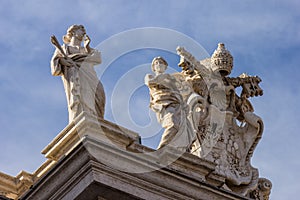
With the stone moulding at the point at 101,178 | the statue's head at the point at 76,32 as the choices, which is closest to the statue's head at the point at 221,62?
the statue's head at the point at 76,32

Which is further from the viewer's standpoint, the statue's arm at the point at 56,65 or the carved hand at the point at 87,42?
the carved hand at the point at 87,42

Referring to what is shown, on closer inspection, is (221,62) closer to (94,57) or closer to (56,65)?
(94,57)

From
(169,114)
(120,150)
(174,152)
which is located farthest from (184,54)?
(120,150)

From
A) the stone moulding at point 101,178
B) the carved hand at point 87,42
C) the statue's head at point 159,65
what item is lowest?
the stone moulding at point 101,178

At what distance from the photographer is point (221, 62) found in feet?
87.1

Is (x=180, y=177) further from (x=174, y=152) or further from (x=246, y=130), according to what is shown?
(x=246, y=130)

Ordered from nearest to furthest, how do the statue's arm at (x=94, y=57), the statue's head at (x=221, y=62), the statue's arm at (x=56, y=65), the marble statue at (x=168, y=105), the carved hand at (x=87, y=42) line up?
the statue's arm at (x=56, y=65) < the statue's arm at (x=94, y=57) < the carved hand at (x=87, y=42) < the marble statue at (x=168, y=105) < the statue's head at (x=221, y=62)

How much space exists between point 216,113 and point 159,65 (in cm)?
148

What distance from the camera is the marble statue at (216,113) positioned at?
2480 centimetres

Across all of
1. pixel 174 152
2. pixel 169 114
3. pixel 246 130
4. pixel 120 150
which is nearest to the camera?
pixel 120 150

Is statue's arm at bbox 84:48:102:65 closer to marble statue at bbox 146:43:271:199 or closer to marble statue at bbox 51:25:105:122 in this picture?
marble statue at bbox 51:25:105:122

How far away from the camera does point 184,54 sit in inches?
1013

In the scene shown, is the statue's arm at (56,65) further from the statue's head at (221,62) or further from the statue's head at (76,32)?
the statue's head at (221,62)

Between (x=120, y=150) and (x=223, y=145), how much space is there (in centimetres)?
472
